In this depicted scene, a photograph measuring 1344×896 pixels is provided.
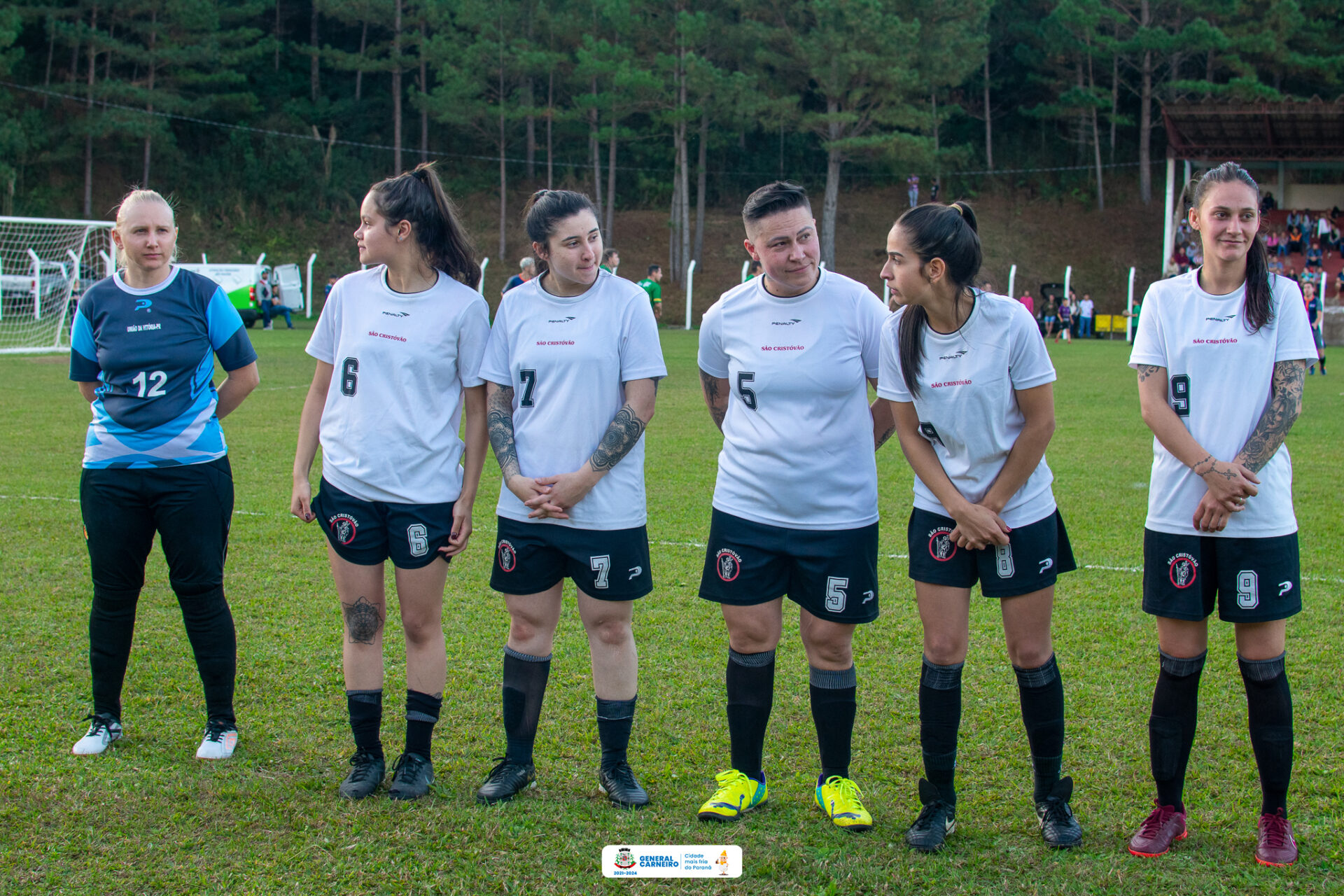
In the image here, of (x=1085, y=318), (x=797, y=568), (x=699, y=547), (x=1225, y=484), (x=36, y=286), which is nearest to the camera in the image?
(x=1225, y=484)

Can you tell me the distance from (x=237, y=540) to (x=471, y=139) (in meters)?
44.9

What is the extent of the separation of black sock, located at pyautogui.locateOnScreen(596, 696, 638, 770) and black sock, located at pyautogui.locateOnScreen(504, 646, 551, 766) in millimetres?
200

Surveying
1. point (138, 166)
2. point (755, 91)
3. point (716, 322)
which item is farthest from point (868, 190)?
point (716, 322)

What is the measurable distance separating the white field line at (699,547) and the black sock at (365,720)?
2.51 m

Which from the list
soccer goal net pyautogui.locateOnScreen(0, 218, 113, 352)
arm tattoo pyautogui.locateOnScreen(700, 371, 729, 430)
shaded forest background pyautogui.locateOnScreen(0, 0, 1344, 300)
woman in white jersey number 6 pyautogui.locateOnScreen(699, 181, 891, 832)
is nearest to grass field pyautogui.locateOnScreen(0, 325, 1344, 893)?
woman in white jersey number 6 pyautogui.locateOnScreen(699, 181, 891, 832)

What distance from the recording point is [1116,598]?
5402 millimetres

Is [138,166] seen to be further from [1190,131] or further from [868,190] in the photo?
[1190,131]

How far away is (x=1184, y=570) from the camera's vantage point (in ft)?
9.77

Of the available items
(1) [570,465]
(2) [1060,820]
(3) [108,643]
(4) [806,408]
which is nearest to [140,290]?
(3) [108,643]

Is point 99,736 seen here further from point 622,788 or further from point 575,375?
point 575,375

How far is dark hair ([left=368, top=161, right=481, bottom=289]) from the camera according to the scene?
3.33m

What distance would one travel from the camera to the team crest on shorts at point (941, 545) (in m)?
3.04

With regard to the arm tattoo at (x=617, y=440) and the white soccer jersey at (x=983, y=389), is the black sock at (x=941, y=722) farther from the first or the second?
the arm tattoo at (x=617, y=440)

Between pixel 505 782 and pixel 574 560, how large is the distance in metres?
0.69
